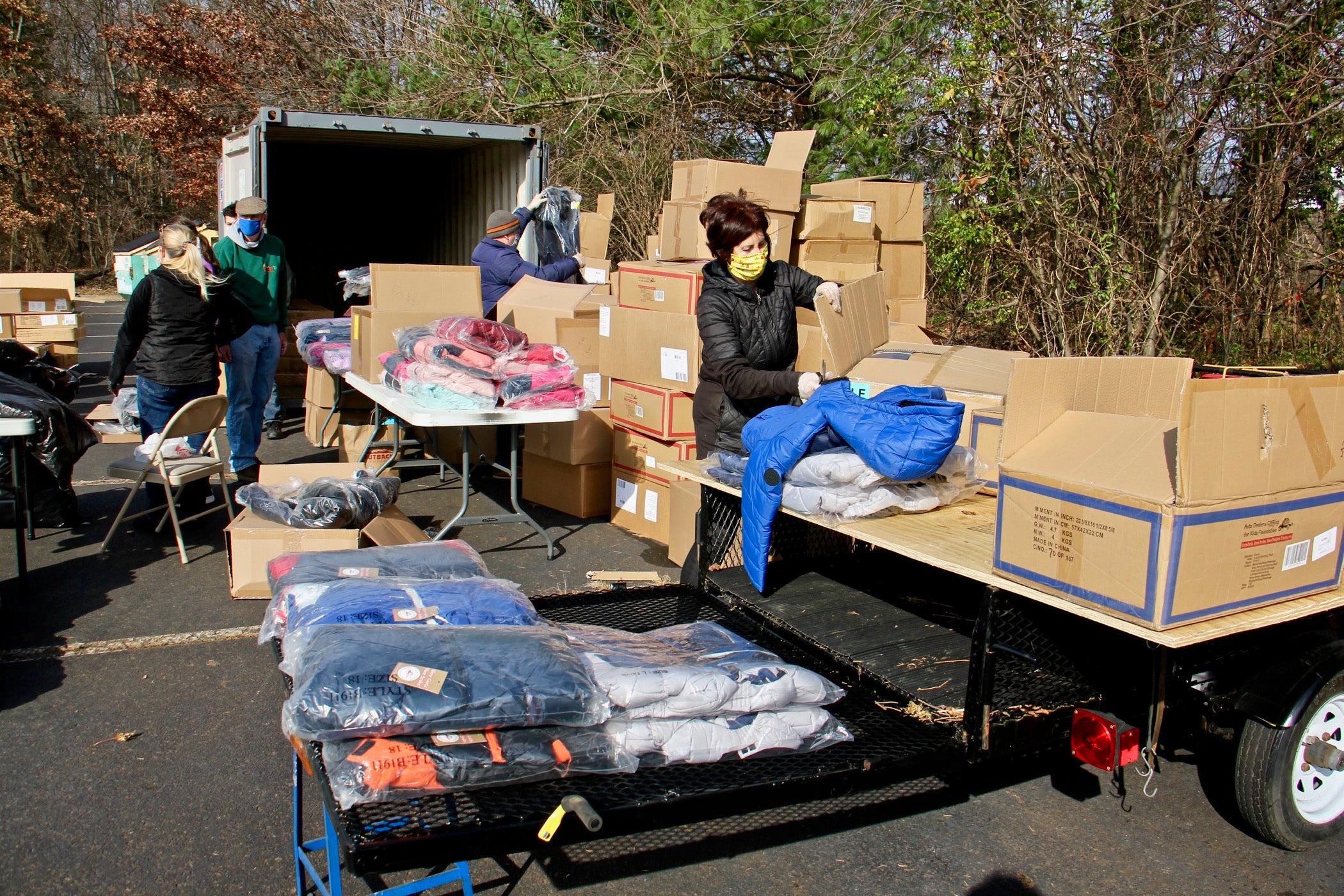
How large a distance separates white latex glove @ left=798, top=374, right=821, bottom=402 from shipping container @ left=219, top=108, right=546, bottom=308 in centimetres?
502

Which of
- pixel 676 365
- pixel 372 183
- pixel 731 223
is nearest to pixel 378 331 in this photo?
pixel 676 365

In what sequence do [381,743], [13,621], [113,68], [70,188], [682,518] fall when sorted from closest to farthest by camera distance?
[381,743]
[13,621]
[682,518]
[70,188]
[113,68]

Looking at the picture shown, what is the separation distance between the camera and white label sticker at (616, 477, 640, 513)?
5.86 m

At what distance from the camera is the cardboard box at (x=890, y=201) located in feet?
22.0

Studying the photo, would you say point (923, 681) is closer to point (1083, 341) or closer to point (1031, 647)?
point (1031, 647)

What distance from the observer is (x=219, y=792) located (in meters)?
2.98

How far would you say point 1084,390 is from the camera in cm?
252

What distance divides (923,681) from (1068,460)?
2.61 feet

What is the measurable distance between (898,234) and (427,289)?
3.34 m

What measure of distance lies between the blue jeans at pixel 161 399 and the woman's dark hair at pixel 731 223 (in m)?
3.38

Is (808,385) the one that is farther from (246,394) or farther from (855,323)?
(246,394)

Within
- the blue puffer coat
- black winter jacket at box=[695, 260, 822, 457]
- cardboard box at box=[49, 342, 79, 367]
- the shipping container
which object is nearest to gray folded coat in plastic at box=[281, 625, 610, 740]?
the blue puffer coat

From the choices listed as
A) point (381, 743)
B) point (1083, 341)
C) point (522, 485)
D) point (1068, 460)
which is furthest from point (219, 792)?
point (1083, 341)

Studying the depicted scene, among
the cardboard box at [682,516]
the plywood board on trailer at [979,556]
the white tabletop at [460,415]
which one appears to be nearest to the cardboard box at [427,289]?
the white tabletop at [460,415]
